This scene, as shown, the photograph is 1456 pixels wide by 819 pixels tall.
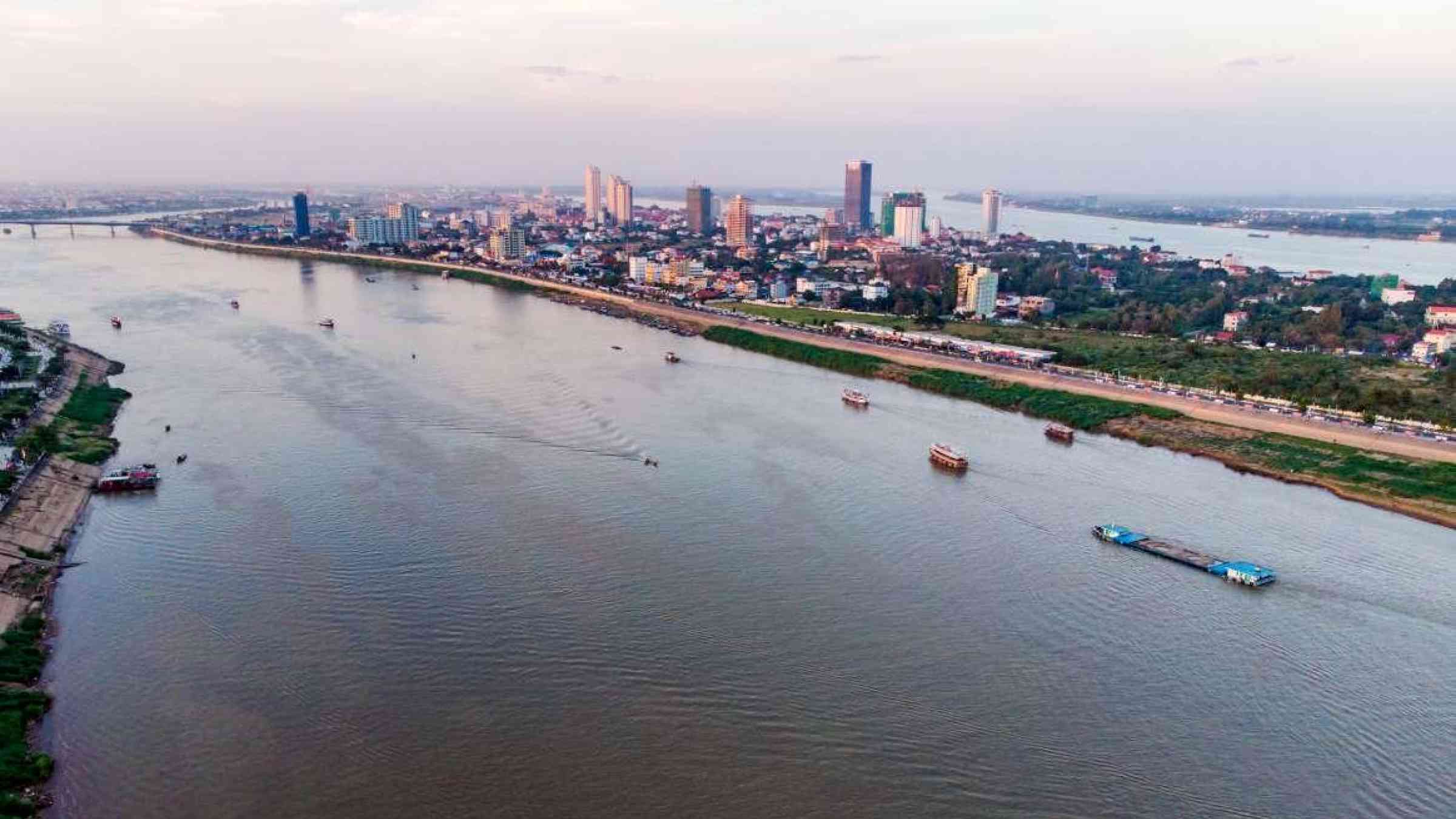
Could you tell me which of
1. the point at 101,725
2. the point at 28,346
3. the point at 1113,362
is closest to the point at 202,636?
the point at 101,725

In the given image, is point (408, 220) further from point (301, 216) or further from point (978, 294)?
point (978, 294)

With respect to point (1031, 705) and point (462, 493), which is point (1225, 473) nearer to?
point (1031, 705)

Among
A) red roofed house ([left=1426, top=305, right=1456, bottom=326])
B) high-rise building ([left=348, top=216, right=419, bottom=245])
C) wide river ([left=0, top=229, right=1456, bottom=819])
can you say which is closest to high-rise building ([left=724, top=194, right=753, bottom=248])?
high-rise building ([left=348, top=216, right=419, bottom=245])

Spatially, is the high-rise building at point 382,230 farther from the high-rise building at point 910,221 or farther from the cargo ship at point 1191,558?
the cargo ship at point 1191,558

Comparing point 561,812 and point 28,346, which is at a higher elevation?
point 28,346

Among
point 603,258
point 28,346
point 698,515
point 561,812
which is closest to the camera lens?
point 561,812

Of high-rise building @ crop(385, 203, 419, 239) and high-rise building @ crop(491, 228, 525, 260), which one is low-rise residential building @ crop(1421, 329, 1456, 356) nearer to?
high-rise building @ crop(491, 228, 525, 260)

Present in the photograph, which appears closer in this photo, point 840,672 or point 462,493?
point 840,672
